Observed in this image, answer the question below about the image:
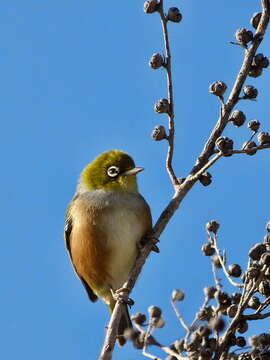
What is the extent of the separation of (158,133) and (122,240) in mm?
1855

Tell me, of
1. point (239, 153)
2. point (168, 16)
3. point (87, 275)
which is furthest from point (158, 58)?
point (87, 275)

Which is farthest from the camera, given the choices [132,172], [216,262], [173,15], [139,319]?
[132,172]

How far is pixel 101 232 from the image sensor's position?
24.4 ft

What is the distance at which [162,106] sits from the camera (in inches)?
220

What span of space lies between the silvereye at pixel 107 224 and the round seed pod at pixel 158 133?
1738mm

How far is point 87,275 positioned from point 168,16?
11.5ft

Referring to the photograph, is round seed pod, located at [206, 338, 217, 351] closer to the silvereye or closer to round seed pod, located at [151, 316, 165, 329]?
round seed pod, located at [151, 316, 165, 329]

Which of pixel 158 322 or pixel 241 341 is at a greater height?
pixel 158 322

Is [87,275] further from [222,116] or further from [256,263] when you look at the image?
[256,263]

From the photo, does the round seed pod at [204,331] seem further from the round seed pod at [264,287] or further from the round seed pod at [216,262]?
the round seed pod at [216,262]

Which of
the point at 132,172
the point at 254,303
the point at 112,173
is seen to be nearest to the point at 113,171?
the point at 112,173

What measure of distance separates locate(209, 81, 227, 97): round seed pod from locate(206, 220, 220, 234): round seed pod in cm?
111

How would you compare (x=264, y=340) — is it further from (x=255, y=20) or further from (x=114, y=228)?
(x=114, y=228)

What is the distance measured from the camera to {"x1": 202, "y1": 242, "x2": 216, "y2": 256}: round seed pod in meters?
5.25
